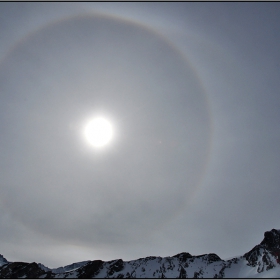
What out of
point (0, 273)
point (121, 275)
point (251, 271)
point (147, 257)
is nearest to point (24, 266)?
point (0, 273)

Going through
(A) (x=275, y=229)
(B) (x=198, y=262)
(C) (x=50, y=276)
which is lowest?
(C) (x=50, y=276)

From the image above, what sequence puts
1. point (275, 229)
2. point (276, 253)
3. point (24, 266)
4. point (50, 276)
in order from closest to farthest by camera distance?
point (276, 253)
point (275, 229)
point (50, 276)
point (24, 266)

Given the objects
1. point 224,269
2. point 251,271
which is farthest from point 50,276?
point 251,271

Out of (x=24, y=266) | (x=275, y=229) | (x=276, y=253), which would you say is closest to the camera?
(x=276, y=253)

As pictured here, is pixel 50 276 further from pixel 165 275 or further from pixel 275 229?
pixel 275 229

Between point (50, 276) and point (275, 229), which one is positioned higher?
point (275, 229)

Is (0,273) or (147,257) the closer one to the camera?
(0,273)
